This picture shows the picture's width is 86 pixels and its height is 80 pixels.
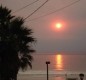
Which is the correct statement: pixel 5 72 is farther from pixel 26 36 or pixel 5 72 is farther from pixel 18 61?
pixel 26 36

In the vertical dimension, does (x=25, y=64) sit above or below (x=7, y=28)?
below

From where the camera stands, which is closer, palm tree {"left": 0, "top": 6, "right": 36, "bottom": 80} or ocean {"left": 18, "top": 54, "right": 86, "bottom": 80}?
palm tree {"left": 0, "top": 6, "right": 36, "bottom": 80}

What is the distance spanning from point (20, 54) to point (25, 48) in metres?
0.51

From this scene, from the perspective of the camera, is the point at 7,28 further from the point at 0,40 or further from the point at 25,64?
the point at 25,64

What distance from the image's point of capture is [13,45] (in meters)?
20.6

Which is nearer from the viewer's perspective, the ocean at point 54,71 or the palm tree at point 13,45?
the palm tree at point 13,45

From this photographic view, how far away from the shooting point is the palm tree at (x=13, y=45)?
20.3m

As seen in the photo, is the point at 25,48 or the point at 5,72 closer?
the point at 5,72

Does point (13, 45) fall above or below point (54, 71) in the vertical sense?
below

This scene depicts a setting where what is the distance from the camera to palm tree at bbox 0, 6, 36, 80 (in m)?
20.3

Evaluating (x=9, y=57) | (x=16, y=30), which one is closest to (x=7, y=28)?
(x=16, y=30)

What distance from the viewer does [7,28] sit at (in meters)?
21.5

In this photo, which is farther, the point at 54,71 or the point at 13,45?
the point at 54,71

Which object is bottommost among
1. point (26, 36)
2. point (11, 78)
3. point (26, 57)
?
point (11, 78)
